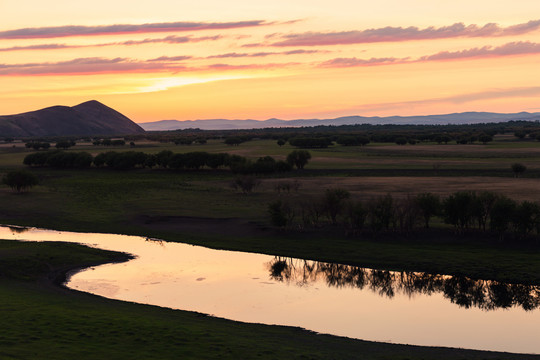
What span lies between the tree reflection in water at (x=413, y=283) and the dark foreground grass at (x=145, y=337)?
1143cm

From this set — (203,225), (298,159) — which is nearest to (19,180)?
(203,225)

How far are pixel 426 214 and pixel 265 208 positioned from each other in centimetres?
2312

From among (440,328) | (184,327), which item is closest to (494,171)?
(440,328)

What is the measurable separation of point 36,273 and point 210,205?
33.9 metres

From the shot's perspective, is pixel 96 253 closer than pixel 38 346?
No

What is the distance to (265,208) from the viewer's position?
7631 centimetres

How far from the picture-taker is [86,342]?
29516 mm

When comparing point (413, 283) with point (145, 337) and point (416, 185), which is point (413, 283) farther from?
point (416, 185)

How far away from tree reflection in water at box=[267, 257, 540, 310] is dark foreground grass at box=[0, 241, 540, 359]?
11432 mm

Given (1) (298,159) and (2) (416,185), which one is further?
(1) (298,159)

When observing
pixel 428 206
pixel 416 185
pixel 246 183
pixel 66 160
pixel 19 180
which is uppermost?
pixel 66 160

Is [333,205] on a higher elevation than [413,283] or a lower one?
higher

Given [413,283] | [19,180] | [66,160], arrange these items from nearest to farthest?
1. [413,283]
2. [19,180]
3. [66,160]

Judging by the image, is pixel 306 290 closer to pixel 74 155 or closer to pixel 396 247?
pixel 396 247
